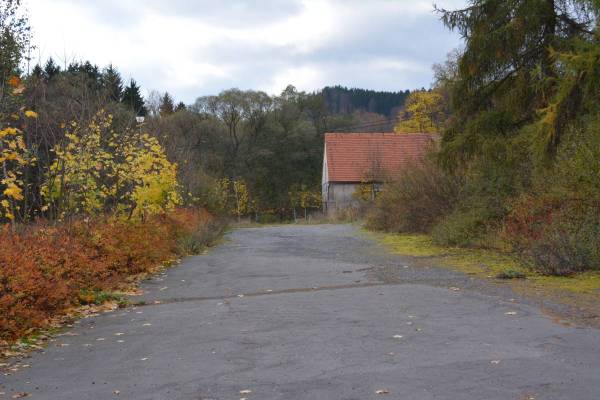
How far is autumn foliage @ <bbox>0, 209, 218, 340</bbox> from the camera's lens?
793cm

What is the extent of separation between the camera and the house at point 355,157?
168 feet

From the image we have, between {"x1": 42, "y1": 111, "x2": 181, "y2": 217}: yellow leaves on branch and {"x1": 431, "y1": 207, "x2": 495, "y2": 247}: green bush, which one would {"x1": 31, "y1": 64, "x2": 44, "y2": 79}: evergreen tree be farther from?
{"x1": 431, "y1": 207, "x2": 495, "y2": 247}: green bush

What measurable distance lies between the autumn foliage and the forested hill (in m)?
86.8

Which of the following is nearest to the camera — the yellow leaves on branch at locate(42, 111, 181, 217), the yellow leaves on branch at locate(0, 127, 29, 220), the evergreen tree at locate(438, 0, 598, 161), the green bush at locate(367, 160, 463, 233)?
the yellow leaves on branch at locate(0, 127, 29, 220)

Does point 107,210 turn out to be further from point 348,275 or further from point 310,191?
point 310,191

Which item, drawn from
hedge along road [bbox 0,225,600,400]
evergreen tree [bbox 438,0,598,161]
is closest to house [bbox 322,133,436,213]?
evergreen tree [bbox 438,0,598,161]

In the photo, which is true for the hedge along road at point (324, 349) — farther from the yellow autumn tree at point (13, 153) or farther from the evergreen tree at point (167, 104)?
the evergreen tree at point (167, 104)

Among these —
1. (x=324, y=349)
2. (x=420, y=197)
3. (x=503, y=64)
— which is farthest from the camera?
(x=420, y=197)

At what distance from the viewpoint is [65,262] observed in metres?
10.3

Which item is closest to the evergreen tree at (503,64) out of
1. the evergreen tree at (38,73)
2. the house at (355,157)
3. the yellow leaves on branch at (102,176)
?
the yellow leaves on branch at (102,176)

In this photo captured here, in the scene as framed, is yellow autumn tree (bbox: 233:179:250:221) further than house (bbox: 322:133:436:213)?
Yes

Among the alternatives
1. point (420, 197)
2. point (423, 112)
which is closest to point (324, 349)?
point (420, 197)

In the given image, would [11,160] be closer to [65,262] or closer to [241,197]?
[65,262]

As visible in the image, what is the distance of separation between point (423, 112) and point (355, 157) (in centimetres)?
846
